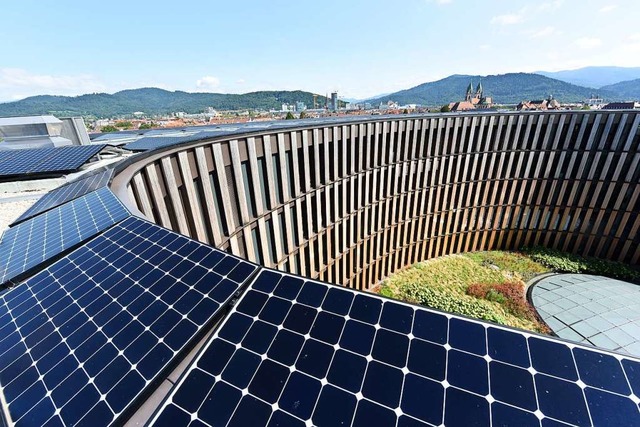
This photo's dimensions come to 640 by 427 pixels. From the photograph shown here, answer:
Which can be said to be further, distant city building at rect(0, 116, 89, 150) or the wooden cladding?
distant city building at rect(0, 116, 89, 150)

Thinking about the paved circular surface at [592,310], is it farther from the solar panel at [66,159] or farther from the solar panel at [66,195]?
the solar panel at [66,159]

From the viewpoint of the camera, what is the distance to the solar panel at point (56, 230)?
286 inches

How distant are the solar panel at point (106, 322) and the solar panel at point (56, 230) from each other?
43.3 inches

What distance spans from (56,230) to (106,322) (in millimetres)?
6120

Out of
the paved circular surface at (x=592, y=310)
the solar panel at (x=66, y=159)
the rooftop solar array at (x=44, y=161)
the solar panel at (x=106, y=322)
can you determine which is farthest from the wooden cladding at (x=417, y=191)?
the rooftop solar array at (x=44, y=161)

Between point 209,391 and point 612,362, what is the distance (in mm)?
5164

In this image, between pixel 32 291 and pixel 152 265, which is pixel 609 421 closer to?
pixel 152 265

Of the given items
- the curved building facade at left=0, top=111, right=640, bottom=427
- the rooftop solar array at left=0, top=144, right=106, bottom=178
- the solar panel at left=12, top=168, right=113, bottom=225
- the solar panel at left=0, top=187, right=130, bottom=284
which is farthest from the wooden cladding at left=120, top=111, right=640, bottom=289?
the rooftop solar array at left=0, top=144, right=106, bottom=178

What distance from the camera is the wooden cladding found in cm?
1552

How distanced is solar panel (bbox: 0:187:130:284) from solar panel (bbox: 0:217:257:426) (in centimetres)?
110

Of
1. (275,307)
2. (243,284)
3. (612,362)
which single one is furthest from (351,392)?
(612,362)

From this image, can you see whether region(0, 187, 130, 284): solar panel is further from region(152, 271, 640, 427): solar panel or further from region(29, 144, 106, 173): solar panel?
region(29, 144, 106, 173): solar panel

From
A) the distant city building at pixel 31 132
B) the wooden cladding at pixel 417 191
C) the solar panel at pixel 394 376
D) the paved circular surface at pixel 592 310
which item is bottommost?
the paved circular surface at pixel 592 310

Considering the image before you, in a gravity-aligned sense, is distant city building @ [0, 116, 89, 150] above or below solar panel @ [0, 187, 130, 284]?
above
